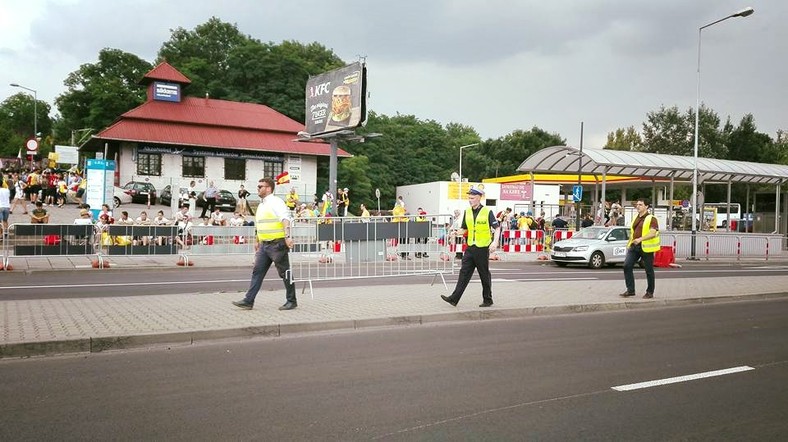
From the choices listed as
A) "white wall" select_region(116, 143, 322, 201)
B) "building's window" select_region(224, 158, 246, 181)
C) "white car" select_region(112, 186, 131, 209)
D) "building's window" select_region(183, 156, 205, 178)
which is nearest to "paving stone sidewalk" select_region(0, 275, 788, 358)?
"white car" select_region(112, 186, 131, 209)

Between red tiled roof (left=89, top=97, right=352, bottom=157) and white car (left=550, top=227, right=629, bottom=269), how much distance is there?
30317mm

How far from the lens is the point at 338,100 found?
88.1 feet

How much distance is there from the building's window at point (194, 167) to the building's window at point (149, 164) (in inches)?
72.9

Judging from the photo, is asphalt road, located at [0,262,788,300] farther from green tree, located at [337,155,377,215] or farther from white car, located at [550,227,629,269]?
green tree, located at [337,155,377,215]

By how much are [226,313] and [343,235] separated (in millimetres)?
2954

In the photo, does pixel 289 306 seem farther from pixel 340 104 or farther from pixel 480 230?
pixel 340 104

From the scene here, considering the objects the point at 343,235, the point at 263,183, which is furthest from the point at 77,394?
the point at 343,235

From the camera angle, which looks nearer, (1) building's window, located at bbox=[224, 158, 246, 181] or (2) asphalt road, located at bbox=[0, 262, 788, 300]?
(2) asphalt road, located at bbox=[0, 262, 788, 300]

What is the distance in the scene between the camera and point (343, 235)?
11.2 m

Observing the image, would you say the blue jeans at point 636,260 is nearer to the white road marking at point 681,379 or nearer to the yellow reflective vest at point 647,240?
the yellow reflective vest at point 647,240

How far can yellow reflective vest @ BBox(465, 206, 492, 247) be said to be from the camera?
9664mm

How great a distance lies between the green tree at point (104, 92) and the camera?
55375mm

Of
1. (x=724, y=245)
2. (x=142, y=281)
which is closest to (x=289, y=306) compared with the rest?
(x=142, y=281)

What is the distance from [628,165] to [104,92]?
147 ft
